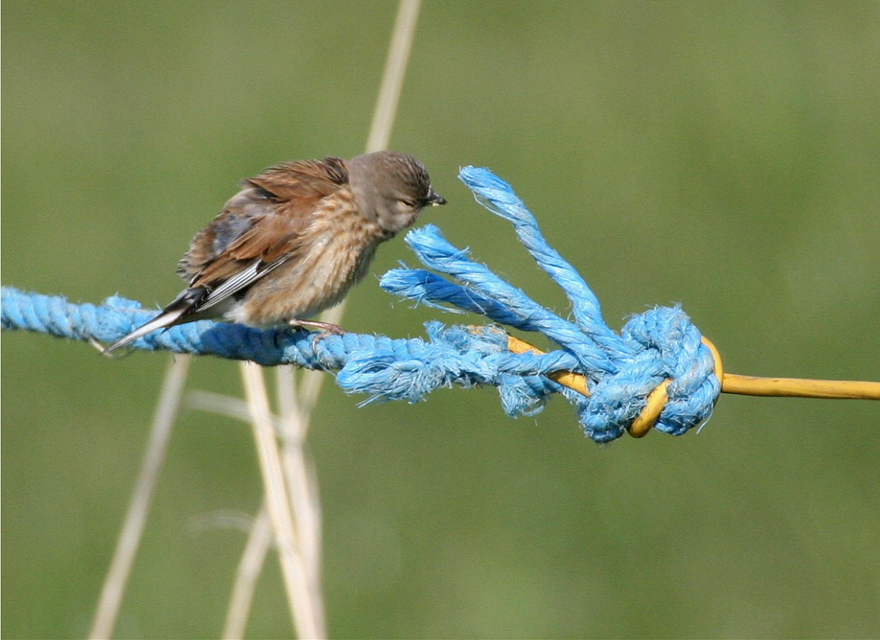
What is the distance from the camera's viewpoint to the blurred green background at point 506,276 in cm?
457

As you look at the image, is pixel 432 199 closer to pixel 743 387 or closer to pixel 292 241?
pixel 292 241

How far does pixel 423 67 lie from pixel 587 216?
6.73ft

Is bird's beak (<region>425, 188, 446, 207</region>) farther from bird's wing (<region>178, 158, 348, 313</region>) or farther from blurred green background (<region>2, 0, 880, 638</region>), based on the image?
blurred green background (<region>2, 0, 880, 638</region>)

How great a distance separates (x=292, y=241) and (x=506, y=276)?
90cm

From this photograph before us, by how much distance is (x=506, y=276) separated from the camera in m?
2.97

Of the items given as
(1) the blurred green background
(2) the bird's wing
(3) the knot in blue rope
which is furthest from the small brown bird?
(3) the knot in blue rope

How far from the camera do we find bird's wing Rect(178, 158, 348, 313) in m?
3.54

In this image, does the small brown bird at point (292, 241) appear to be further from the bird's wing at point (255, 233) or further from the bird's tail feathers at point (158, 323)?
the bird's tail feathers at point (158, 323)

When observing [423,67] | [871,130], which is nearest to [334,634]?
[871,130]

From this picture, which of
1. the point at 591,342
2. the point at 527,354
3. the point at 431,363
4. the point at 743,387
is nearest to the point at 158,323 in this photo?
the point at 431,363

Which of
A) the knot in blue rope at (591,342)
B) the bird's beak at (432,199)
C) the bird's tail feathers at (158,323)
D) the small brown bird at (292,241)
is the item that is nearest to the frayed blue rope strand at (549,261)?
the knot in blue rope at (591,342)

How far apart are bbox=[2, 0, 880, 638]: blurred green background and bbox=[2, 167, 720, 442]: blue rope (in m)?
1.14

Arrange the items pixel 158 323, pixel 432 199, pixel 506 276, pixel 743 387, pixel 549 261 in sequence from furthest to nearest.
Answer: pixel 432 199
pixel 158 323
pixel 506 276
pixel 549 261
pixel 743 387

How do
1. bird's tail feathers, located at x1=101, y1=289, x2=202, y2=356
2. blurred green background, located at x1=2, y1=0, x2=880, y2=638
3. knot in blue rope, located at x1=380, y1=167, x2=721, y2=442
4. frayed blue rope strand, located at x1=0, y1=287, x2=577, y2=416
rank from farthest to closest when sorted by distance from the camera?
blurred green background, located at x1=2, y1=0, x2=880, y2=638, bird's tail feathers, located at x1=101, y1=289, x2=202, y2=356, frayed blue rope strand, located at x1=0, y1=287, x2=577, y2=416, knot in blue rope, located at x1=380, y1=167, x2=721, y2=442
